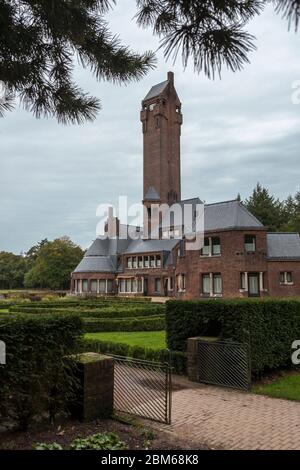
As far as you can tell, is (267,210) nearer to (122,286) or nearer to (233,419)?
(122,286)

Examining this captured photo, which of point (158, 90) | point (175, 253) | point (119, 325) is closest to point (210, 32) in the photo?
point (119, 325)

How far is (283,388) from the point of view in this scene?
32.7 ft

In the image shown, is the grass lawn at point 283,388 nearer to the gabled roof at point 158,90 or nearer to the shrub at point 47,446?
the shrub at point 47,446

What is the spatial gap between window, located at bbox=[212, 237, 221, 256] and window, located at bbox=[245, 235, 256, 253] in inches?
89.2

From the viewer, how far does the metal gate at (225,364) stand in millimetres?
10000

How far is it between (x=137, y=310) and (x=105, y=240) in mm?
34906

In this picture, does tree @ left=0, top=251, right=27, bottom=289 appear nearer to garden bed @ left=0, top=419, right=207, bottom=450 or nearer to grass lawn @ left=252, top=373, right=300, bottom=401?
grass lawn @ left=252, top=373, right=300, bottom=401

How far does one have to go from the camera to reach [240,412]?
313 inches

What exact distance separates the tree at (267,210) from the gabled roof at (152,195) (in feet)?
47.9

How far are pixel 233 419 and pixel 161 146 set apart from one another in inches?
2185

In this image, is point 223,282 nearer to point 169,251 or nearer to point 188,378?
point 169,251

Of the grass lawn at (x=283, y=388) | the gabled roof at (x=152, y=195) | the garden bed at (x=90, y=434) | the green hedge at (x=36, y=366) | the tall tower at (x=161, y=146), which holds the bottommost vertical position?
the grass lawn at (x=283, y=388)

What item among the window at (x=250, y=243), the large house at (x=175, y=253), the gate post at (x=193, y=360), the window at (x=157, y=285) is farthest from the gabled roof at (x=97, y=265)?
the gate post at (x=193, y=360)
